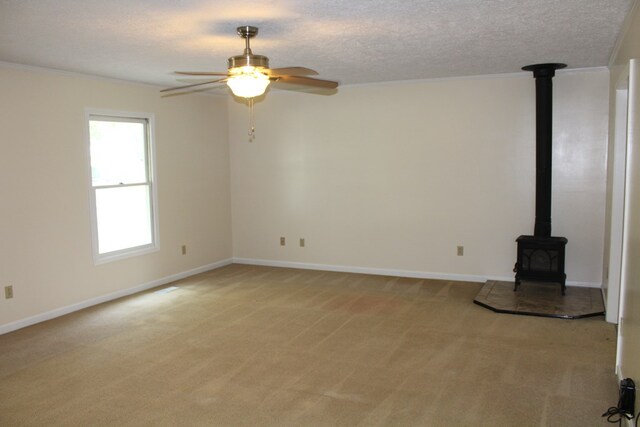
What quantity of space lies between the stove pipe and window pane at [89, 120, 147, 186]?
441 cm

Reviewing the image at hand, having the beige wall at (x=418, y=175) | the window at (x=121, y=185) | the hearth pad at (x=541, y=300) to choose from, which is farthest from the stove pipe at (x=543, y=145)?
the window at (x=121, y=185)

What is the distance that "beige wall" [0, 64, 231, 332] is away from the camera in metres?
4.70

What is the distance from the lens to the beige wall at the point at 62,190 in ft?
15.4

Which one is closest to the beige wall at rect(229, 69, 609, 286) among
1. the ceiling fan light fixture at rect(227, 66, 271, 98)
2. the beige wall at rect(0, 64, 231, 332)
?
the beige wall at rect(0, 64, 231, 332)

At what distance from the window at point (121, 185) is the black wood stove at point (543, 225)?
4281mm

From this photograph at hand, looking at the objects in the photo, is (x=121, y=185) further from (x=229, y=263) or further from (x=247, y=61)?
(x=247, y=61)

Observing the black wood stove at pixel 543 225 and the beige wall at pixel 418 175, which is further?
the beige wall at pixel 418 175

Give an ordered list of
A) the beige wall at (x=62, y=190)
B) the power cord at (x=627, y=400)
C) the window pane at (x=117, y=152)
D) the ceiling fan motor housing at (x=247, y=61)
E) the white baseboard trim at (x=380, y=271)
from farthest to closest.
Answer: the white baseboard trim at (x=380, y=271)
the window pane at (x=117, y=152)
the beige wall at (x=62, y=190)
the ceiling fan motor housing at (x=247, y=61)
the power cord at (x=627, y=400)

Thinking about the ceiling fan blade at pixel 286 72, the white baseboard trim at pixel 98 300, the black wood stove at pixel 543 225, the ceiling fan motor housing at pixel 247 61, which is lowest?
the white baseboard trim at pixel 98 300

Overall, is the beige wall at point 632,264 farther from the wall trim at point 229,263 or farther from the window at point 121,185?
the window at point 121,185

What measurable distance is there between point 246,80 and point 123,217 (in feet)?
10.6

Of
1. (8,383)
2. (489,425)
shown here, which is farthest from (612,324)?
(8,383)

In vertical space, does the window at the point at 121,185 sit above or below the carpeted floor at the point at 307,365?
above

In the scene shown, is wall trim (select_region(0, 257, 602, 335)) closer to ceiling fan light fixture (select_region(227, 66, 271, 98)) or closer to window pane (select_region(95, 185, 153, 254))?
window pane (select_region(95, 185, 153, 254))
